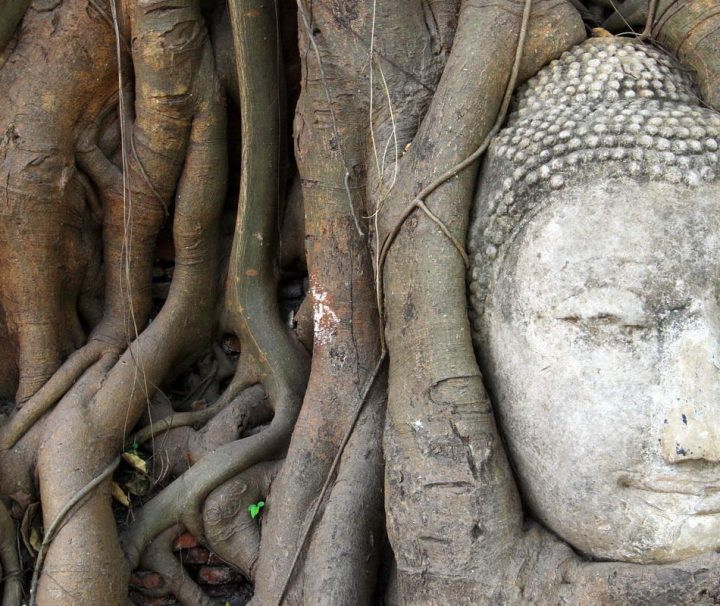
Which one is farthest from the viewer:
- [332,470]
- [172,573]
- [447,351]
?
[172,573]

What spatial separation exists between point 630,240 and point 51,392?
187 centimetres

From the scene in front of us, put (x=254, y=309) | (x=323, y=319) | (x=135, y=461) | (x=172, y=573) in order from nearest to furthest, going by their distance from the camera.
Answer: (x=323, y=319)
(x=172, y=573)
(x=135, y=461)
(x=254, y=309)

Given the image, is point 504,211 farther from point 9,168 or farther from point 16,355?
point 16,355

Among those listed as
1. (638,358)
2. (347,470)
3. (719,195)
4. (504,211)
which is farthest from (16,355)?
(719,195)

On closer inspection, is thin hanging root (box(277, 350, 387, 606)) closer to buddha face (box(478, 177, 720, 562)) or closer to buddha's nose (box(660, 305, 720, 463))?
buddha face (box(478, 177, 720, 562))

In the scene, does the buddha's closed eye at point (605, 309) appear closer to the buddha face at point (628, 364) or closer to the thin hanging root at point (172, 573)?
the buddha face at point (628, 364)

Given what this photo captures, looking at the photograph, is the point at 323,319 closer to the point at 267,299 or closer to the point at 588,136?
the point at 267,299

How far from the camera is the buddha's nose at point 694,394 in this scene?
5.73ft

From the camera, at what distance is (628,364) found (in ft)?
6.00

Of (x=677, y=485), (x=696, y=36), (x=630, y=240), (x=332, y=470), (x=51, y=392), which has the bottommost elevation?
(x=332, y=470)

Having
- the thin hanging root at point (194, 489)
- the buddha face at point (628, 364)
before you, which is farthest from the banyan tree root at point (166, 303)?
the buddha face at point (628, 364)

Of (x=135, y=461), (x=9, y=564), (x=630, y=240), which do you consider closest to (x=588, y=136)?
(x=630, y=240)

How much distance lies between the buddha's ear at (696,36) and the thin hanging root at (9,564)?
2.28m

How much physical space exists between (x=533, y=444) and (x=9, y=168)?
1.83 meters
